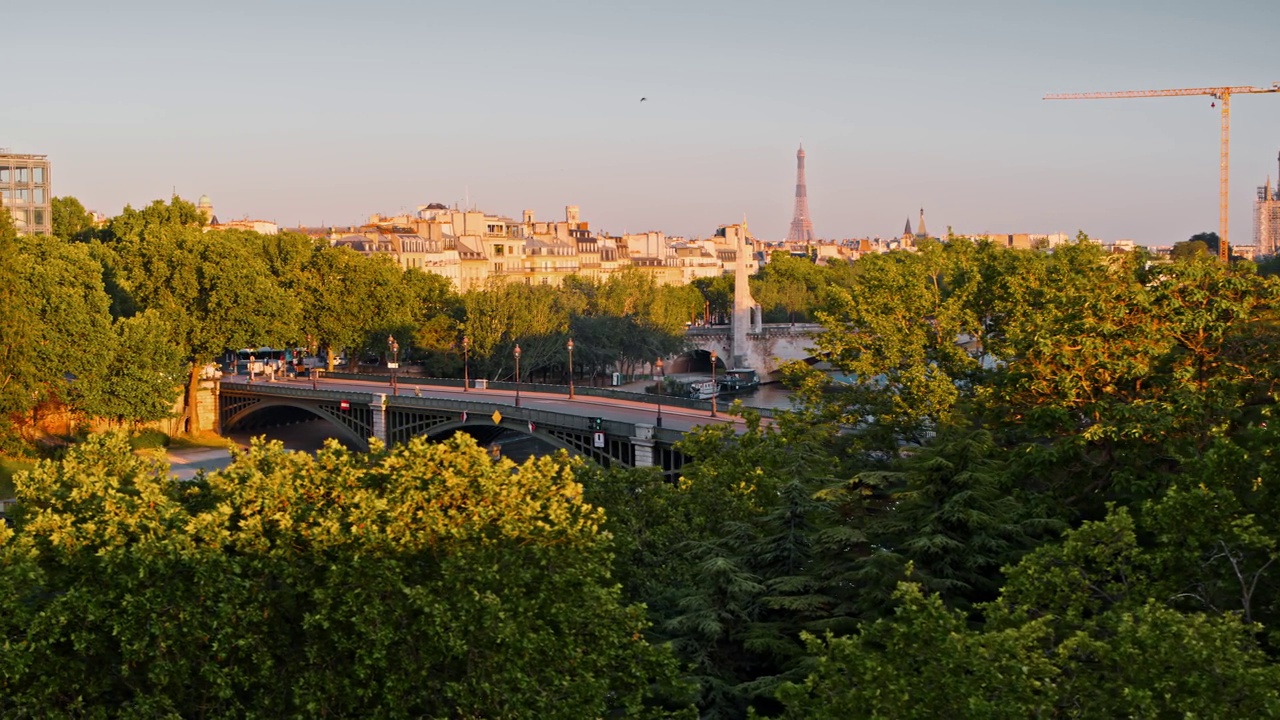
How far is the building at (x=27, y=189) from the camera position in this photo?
76500 mm

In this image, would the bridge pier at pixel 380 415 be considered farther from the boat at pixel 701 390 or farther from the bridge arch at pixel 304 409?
the boat at pixel 701 390

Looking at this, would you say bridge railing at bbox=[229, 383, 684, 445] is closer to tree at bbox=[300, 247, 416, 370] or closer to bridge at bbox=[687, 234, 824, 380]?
tree at bbox=[300, 247, 416, 370]

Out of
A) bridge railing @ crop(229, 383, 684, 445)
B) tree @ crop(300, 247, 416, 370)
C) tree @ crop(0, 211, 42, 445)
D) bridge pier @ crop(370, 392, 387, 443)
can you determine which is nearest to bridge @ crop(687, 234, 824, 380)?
tree @ crop(300, 247, 416, 370)

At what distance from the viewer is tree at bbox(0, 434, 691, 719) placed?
54.6ft

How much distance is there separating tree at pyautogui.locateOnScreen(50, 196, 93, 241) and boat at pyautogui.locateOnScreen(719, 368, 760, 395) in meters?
40.3

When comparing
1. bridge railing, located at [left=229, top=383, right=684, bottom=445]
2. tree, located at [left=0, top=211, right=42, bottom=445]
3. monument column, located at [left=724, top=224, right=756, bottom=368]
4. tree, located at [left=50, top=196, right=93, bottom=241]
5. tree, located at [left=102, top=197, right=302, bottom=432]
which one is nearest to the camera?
bridge railing, located at [left=229, top=383, right=684, bottom=445]

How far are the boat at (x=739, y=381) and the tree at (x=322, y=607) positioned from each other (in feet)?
237

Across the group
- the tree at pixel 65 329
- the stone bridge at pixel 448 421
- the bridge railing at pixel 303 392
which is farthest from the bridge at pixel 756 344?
the tree at pixel 65 329

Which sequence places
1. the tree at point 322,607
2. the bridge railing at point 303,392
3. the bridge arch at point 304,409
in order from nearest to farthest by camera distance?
the tree at point 322,607, the bridge arch at point 304,409, the bridge railing at point 303,392

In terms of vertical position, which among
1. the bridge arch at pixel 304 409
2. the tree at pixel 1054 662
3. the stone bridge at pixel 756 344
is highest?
the stone bridge at pixel 756 344

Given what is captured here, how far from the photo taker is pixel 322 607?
16828 millimetres

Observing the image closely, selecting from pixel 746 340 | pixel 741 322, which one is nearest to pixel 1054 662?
pixel 741 322

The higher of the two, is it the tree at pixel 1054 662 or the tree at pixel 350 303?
the tree at pixel 350 303

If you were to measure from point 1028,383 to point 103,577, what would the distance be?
14.8 metres
